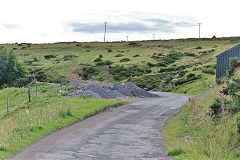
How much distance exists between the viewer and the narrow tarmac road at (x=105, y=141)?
1259 cm

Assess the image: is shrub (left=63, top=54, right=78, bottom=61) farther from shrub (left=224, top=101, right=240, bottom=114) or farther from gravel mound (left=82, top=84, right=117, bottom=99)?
shrub (left=224, top=101, right=240, bottom=114)

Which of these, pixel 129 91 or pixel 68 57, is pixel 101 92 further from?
pixel 68 57

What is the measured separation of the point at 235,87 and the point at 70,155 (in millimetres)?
8714

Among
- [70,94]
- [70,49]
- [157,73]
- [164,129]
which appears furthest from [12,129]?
[70,49]

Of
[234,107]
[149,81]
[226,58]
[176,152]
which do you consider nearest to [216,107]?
[234,107]

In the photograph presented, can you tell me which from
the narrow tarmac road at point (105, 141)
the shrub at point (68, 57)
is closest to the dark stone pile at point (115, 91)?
the narrow tarmac road at point (105, 141)

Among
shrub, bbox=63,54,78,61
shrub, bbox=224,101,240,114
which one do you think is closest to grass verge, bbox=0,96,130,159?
shrub, bbox=224,101,240,114

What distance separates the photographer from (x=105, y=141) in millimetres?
15531

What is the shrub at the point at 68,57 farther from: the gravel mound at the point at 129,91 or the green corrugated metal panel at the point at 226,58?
the green corrugated metal panel at the point at 226,58

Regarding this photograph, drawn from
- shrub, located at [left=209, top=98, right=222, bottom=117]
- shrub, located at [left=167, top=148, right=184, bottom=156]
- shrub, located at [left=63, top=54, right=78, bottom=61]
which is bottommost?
shrub, located at [left=167, top=148, right=184, bottom=156]

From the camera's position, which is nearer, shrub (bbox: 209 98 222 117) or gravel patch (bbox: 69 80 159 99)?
shrub (bbox: 209 98 222 117)

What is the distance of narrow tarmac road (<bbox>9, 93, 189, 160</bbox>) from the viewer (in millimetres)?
12586

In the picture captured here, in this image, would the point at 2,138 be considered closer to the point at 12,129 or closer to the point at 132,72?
the point at 12,129

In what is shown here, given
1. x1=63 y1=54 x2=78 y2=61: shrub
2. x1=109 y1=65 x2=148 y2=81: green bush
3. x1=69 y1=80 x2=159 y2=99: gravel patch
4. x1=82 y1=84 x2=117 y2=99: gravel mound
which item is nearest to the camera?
x1=82 y1=84 x2=117 y2=99: gravel mound
